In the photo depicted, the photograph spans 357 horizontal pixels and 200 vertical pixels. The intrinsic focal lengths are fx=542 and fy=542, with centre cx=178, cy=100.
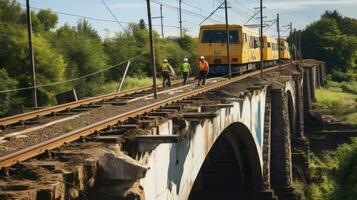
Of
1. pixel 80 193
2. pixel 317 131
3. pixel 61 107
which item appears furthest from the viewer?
pixel 317 131

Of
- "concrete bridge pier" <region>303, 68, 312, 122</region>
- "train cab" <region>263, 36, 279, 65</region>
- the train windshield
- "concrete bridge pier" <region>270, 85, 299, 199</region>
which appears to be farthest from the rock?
"concrete bridge pier" <region>303, 68, 312, 122</region>

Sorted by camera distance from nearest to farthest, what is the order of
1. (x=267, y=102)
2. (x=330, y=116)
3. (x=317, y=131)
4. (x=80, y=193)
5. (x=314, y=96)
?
(x=80, y=193)
(x=267, y=102)
(x=317, y=131)
(x=330, y=116)
(x=314, y=96)

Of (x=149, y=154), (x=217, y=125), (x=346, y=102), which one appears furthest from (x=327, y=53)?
(x=149, y=154)

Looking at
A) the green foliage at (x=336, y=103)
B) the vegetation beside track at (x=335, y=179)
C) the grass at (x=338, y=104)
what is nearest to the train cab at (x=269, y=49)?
the vegetation beside track at (x=335, y=179)

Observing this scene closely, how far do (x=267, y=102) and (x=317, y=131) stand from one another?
24.6 meters

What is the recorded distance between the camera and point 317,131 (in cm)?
4881

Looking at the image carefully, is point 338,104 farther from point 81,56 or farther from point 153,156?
point 153,156

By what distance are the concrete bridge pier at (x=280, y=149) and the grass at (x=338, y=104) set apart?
26.6 metres

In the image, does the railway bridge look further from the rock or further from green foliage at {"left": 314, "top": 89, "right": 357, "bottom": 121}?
green foliage at {"left": 314, "top": 89, "right": 357, "bottom": 121}

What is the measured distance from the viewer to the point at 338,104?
59.9m

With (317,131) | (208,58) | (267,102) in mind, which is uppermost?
(208,58)

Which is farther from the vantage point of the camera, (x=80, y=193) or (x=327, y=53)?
(x=327, y=53)

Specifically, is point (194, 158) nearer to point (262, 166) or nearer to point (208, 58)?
point (262, 166)

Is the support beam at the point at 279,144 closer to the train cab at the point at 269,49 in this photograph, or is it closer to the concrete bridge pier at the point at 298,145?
the concrete bridge pier at the point at 298,145
